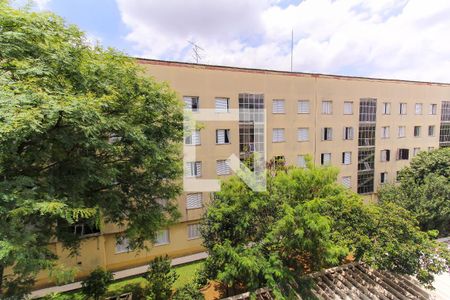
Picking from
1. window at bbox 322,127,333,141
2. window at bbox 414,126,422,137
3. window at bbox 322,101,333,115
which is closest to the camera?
window at bbox 322,101,333,115

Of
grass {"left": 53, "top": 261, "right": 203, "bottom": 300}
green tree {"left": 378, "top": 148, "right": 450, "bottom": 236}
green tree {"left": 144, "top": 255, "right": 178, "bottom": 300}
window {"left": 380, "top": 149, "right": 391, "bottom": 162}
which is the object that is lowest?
grass {"left": 53, "top": 261, "right": 203, "bottom": 300}

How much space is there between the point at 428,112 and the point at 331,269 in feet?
75.3

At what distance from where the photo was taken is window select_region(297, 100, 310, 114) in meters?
20.7

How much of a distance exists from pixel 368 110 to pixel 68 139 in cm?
2467

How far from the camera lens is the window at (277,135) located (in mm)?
19984

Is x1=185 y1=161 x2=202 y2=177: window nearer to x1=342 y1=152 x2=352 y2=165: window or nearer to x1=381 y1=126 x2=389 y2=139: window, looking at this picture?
x1=342 y1=152 x2=352 y2=165: window

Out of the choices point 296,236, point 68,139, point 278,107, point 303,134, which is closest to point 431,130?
point 303,134

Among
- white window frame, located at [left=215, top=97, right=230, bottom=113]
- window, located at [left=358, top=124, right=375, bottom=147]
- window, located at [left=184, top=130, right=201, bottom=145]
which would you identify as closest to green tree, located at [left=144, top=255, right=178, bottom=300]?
window, located at [left=184, top=130, right=201, bottom=145]

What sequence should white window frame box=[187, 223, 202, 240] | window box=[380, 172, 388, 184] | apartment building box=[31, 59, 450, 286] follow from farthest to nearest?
window box=[380, 172, 388, 184] → white window frame box=[187, 223, 202, 240] → apartment building box=[31, 59, 450, 286]

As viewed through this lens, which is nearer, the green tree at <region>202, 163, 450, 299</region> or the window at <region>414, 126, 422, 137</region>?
the green tree at <region>202, 163, 450, 299</region>

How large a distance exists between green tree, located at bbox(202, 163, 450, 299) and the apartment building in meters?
5.88

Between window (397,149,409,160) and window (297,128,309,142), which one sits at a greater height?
window (297,128,309,142)

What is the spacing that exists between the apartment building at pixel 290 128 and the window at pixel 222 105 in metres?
0.07

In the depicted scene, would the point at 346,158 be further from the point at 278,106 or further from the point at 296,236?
the point at 296,236
